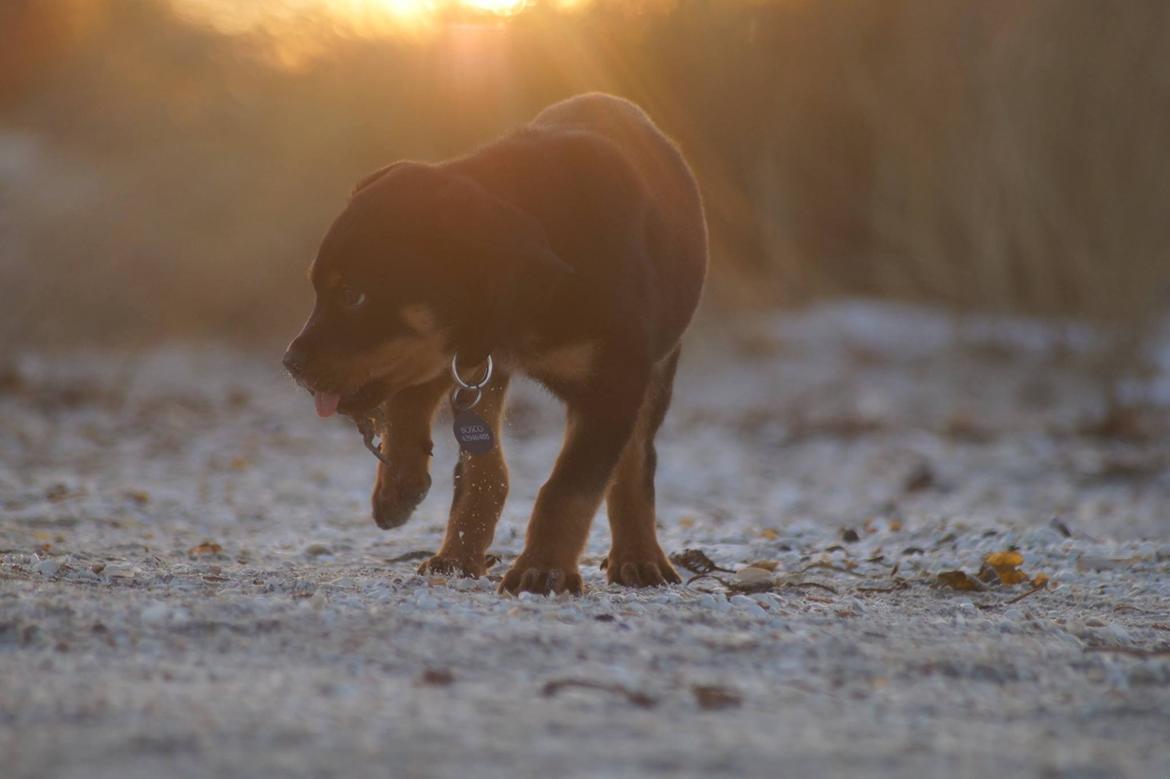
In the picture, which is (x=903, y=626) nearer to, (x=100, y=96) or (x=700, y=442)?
(x=700, y=442)

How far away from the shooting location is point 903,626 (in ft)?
13.7

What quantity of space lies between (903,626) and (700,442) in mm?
7028

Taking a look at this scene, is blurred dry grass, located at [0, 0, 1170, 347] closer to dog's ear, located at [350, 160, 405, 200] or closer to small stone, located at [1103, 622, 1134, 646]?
small stone, located at [1103, 622, 1134, 646]

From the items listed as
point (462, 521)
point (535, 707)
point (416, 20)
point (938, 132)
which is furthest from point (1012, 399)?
point (535, 707)

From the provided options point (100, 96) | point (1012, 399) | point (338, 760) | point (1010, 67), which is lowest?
point (338, 760)

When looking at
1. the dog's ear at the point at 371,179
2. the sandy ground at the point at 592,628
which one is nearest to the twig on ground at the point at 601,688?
the sandy ground at the point at 592,628

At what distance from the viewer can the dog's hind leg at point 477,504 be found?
519 centimetres

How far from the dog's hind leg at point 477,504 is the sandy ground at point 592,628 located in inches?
10.6

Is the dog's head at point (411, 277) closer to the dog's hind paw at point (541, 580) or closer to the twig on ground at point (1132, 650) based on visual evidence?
the dog's hind paw at point (541, 580)

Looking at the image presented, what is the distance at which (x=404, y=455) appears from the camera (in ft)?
17.3

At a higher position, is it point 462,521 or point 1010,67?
point 1010,67

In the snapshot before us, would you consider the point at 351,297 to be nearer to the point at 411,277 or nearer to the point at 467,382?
the point at 411,277

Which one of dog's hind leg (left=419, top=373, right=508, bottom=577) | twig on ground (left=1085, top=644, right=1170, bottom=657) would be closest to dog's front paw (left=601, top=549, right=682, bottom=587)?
dog's hind leg (left=419, top=373, right=508, bottom=577)

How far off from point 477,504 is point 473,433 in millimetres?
411
